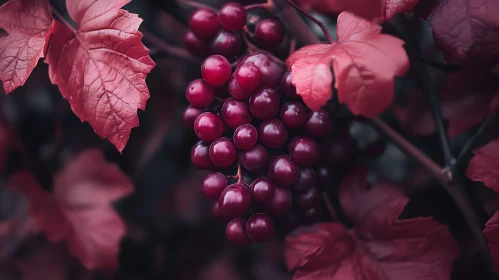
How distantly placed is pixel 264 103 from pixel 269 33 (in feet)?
0.48

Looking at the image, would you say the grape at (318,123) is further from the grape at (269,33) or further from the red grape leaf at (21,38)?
the red grape leaf at (21,38)

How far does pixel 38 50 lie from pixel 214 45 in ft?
0.90

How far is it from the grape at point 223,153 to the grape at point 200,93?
2.9 inches

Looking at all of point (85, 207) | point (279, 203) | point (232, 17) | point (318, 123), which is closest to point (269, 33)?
point (232, 17)

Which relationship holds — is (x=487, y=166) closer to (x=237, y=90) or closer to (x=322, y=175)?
(x=322, y=175)

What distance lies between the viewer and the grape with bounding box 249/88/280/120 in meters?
0.59

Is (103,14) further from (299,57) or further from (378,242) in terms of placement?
(378,242)

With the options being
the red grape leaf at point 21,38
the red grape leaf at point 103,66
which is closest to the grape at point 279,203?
the red grape leaf at point 103,66

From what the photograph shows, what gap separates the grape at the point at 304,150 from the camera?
614 millimetres

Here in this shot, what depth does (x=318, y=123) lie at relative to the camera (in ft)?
2.03

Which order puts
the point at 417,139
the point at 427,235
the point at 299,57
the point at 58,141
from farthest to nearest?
the point at 58,141 < the point at 417,139 < the point at 427,235 < the point at 299,57

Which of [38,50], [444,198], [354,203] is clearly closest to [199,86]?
[38,50]

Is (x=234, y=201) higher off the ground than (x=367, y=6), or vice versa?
(x=367, y=6)

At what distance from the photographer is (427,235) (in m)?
0.67
